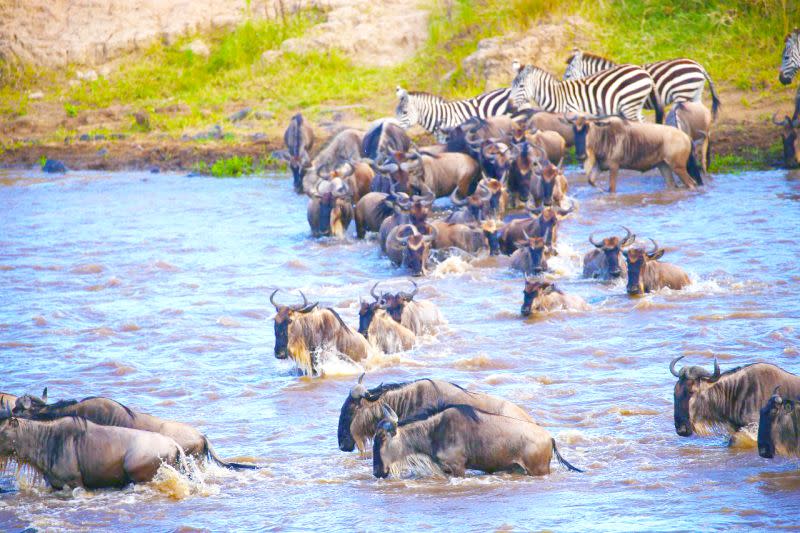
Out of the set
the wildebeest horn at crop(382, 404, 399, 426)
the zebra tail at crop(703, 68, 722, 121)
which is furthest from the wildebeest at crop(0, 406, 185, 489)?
the zebra tail at crop(703, 68, 722, 121)

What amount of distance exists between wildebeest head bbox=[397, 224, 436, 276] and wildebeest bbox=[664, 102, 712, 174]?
18.7ft

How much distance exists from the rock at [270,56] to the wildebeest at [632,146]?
32.7 feet

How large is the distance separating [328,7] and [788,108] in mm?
10621

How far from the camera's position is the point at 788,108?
18203 millimetres

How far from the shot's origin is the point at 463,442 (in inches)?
261

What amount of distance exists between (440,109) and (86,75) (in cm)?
977

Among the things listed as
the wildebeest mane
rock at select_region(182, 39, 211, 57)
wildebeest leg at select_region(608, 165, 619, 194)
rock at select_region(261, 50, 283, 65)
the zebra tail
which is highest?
rock at select_region(182, 39, 211, 57)

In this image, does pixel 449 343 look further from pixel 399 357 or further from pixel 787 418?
pixel 787 418

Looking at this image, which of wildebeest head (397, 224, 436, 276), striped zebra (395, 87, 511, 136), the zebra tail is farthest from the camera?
striped zebra (395, 87, 511, 136)

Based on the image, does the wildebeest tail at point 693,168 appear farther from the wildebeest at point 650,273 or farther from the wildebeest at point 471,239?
the wildebeest at point 650,273

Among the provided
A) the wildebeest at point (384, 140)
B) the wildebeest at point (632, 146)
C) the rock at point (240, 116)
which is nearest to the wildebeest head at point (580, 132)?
the wildebeest at point (632, 146)

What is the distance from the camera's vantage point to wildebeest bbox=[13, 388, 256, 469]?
685 centimetres

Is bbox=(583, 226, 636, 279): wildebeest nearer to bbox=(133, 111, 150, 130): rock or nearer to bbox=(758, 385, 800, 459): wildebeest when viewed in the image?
bbox=(758, 385, 800, 459): wildebeest

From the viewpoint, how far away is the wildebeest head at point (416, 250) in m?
12.2
